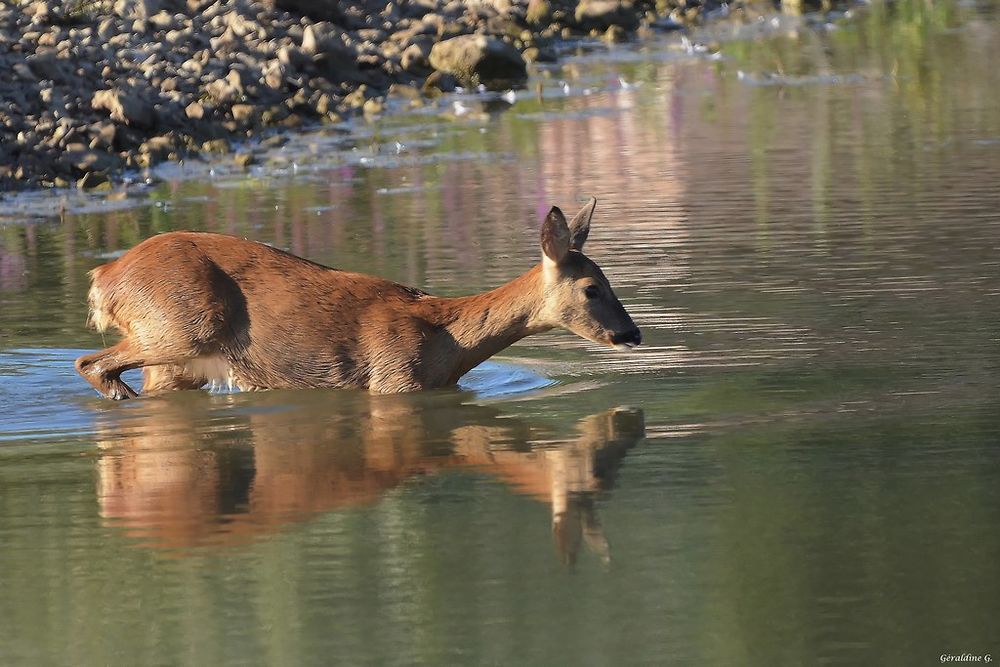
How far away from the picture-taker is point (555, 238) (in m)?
11.2

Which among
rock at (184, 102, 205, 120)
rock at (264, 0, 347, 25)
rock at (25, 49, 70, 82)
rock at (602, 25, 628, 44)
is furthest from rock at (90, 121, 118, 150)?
rock at (602, 25, 628, 44)

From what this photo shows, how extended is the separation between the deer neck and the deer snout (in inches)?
16.3

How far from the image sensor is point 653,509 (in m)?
8.09

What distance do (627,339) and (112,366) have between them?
109 inches

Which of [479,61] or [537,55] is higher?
[479,61]

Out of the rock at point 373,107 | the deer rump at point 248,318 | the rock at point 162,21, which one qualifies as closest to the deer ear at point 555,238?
the deer rump at point 248,318

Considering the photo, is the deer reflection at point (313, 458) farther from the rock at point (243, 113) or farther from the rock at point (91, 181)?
the rock at point (243, 113)

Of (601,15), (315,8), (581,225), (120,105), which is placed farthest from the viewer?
(601,15)

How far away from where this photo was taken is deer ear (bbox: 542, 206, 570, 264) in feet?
36.4

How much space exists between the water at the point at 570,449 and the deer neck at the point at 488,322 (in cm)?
29

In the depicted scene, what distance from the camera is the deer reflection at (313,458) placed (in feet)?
27.1

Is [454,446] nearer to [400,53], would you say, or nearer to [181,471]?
[181,471]

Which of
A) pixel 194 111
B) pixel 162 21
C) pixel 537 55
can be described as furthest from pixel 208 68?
pixel 537 55

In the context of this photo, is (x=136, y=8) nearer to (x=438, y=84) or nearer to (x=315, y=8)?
(x=315, y=8)
